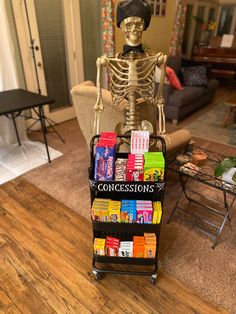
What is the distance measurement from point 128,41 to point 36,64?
2.18 meters

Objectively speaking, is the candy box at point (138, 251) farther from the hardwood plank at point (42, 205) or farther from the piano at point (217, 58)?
the piano at point (217, 58)

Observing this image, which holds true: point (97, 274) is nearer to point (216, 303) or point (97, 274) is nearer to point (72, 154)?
point (216, 303)

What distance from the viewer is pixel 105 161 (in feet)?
3.61

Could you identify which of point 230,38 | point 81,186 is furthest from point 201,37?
Result: point 81,186

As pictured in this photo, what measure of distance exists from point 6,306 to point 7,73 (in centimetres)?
233

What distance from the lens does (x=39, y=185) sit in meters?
2.22

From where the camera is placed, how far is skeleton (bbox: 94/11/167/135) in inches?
50.1

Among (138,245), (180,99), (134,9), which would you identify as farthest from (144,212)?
(180,99)

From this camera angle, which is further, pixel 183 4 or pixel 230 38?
pixel 230 38

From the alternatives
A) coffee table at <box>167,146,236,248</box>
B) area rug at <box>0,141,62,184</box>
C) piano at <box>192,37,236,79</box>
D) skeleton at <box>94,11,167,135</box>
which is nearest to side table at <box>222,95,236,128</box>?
coffee table at <box>167,146,236,248</box>

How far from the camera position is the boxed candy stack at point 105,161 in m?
1.09

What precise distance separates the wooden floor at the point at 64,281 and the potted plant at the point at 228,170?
0.70m

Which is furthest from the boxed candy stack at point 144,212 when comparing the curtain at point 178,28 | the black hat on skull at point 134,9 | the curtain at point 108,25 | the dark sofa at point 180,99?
the curtain at point 178,28

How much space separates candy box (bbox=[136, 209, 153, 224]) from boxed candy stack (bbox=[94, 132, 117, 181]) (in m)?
0.23
